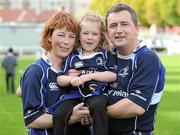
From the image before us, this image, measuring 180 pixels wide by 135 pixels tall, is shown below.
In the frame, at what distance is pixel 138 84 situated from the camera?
4582 millimetres

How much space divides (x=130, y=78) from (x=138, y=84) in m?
0.08

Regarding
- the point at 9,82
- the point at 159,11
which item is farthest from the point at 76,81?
the point at 159,11

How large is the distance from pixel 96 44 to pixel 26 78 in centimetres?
62

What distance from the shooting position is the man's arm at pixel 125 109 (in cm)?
454

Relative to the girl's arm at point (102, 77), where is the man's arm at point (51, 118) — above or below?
below

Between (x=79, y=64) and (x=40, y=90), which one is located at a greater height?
(x=79, y=64)

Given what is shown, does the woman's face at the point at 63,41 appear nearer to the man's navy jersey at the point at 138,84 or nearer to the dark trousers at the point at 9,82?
the man's navy jersey at the point at 138,84

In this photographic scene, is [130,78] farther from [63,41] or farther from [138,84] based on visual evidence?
[63,41]

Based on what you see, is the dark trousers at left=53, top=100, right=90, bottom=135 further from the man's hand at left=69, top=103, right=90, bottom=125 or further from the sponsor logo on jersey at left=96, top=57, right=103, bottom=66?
the sponsor logo on jersey at left=96, top=57, right=103, bottom=66

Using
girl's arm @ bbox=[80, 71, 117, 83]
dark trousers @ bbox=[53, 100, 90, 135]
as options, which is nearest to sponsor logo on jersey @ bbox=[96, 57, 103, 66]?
girl's arm @ bbox=[80, 71, 117, 83]

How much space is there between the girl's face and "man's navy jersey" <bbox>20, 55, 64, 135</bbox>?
315 millimetres

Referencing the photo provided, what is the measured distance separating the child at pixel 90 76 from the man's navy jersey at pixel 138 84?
8 cm

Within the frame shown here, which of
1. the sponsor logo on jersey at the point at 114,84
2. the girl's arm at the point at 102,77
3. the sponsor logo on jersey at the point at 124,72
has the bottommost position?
the sponsor logo on jersey at the point at 114,84

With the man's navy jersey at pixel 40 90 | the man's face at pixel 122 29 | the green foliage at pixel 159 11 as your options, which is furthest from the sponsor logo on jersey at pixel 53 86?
the green foliage at pixel 159 11
